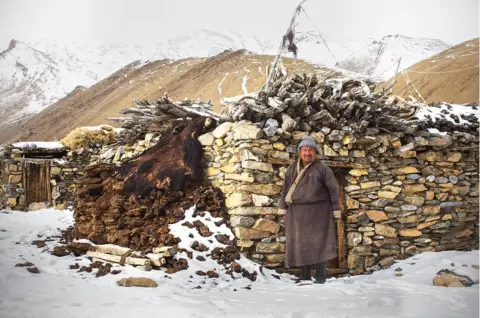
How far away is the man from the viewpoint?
298 centimetres

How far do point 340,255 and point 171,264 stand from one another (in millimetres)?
1941

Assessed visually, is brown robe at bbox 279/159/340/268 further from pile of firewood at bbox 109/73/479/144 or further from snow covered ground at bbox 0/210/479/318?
pile of firewood at bbox 109/73/479/144

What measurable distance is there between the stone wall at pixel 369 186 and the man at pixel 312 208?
636 millimetres

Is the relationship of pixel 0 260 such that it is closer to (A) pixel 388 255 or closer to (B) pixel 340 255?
(B) pixel 340 255

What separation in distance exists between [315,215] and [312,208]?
0.06 meters

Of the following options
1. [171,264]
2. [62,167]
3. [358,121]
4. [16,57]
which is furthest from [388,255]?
[62,167]

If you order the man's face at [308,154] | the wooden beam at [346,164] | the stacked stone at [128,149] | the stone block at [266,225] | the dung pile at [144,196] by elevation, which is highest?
the stacked stone at [128,149]

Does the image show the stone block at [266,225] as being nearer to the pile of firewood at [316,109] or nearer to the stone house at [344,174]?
the stone house at [344,174]

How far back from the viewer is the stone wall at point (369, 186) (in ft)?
12.1

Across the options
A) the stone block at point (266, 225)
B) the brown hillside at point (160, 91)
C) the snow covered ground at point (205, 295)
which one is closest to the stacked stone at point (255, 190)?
the stone block at point (266, 225)

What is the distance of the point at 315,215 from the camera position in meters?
3.01

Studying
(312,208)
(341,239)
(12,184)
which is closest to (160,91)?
(12,184)

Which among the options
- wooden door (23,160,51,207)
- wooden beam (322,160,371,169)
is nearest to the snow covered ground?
wooden beam (322,160,371,169)

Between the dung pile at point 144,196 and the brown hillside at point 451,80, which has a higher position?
the brown hillside at point 451,80
